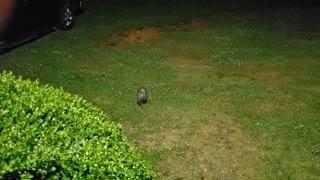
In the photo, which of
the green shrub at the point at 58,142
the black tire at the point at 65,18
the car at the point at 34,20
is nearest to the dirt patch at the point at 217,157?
the green shrub at the point at 58,142

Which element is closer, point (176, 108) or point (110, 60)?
point (176, 108)

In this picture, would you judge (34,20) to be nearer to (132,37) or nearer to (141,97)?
(132,37)

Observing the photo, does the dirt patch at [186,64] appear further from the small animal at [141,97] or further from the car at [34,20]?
the car at [34,20]

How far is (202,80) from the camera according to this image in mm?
10711

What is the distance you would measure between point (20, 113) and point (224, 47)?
916 cm

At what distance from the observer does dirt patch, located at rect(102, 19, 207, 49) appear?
13757 millimetres

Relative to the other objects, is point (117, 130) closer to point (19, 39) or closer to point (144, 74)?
point (144, 74)

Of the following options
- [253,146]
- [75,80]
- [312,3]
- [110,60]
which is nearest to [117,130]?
[253,146]

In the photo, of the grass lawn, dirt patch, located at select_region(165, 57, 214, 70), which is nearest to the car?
the grass lawn

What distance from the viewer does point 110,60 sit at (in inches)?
479

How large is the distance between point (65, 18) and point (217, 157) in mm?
9224

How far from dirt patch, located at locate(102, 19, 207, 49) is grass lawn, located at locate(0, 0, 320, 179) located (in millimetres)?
36

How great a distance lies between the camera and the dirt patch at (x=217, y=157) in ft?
22.9

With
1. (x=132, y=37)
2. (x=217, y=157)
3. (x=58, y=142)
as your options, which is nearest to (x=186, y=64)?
(x=132, y=37)
